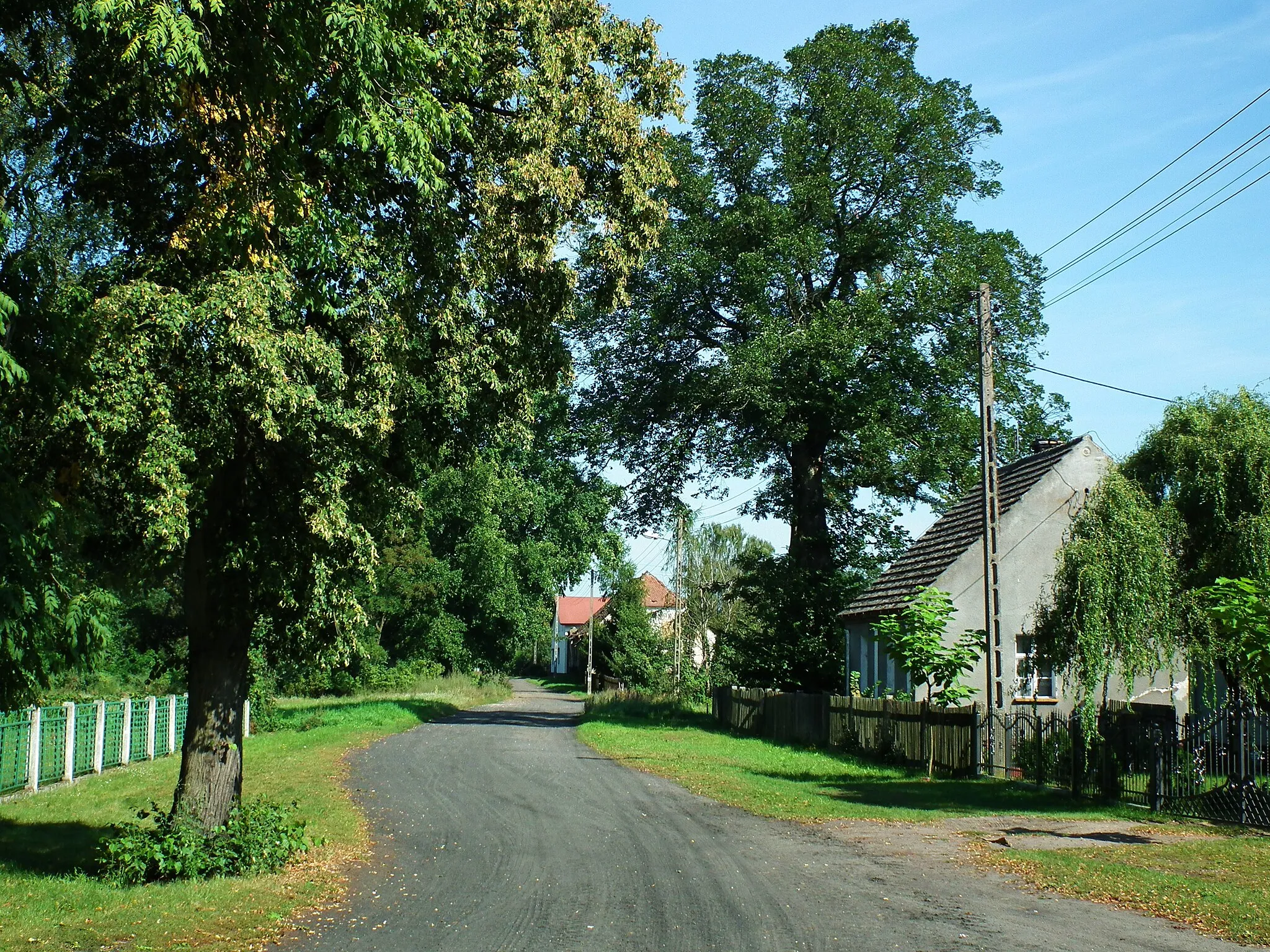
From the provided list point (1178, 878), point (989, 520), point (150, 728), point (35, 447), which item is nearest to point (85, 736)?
point (150, 728)

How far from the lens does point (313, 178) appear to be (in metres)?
11.2

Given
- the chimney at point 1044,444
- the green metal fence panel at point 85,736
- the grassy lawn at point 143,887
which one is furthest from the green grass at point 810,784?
the green metal fence panel at point 85,736

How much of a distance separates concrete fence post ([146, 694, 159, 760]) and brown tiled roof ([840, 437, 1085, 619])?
17014 mm

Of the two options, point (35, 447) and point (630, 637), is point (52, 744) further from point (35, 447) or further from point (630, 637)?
point (630, 637)

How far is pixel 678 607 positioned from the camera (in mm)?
54844

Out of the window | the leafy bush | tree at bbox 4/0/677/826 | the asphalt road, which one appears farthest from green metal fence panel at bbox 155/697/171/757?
the window

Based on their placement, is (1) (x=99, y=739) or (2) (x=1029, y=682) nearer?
(1) (x=99, y=739)

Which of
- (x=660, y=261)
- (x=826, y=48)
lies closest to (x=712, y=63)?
(x=826, y=48)

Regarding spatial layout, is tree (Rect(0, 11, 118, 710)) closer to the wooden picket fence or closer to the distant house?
the wooden picket fence

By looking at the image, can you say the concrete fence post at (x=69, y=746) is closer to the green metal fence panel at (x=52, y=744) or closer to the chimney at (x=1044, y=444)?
the green metal fence panel at (x=52, y=744)

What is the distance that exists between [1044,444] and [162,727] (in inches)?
928

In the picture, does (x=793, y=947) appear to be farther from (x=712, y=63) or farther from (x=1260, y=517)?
(x=712, y=63)

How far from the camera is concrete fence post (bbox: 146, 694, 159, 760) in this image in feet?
79.4

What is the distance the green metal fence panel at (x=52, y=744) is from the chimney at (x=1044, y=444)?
2314cm
